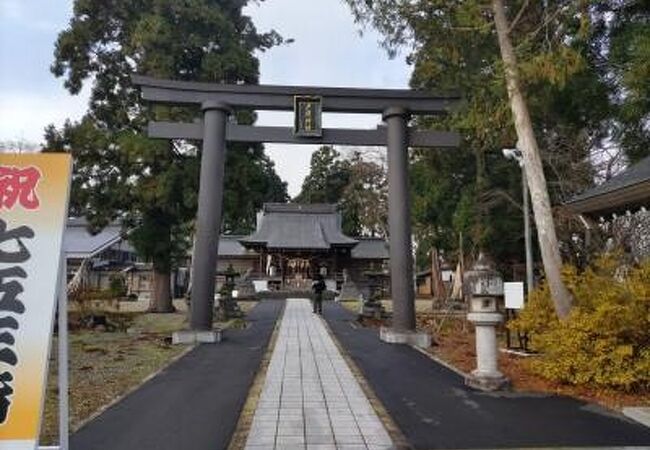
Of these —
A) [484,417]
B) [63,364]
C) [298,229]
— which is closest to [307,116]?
[484,417]

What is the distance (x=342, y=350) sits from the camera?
14.5 meters

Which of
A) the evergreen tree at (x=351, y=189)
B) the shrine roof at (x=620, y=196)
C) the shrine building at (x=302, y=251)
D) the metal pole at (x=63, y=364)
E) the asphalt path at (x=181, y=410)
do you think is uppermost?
the evergreen tree at (x=351, y=189)

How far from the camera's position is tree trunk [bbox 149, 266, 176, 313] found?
28061 millimetres

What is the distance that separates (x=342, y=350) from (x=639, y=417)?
749cm

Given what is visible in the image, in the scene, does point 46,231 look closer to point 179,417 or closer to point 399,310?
point 179,417

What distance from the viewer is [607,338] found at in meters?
9.46

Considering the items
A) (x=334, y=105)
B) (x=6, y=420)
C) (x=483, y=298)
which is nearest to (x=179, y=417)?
(x=6, y=420)

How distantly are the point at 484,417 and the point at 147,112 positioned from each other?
839 inches

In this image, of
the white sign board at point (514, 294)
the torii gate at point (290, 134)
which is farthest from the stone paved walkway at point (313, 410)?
the white sign board at point (514, 294)

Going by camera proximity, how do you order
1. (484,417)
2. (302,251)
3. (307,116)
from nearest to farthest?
(484,417) < (307,116) < (302,251)

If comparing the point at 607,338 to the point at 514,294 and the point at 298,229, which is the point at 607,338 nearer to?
the point at 514,294

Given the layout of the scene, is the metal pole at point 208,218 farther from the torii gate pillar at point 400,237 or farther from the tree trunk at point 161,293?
the tree trunk at point 161,293

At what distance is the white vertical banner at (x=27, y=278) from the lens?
462 centimetres

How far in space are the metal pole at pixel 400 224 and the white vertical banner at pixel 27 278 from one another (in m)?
12.1
